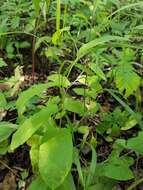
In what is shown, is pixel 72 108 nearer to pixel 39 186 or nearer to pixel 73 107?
pixel 73 107

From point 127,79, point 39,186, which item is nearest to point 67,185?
point 39,186

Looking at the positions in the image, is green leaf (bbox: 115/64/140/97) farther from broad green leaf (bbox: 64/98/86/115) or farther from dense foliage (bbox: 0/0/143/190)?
broad green leaf (bbox: 64/98/86/115)

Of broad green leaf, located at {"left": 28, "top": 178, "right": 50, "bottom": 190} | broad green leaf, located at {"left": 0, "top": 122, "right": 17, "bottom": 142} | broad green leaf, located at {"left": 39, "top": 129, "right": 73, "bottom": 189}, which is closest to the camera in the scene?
broad green leaf, located at {"left": 39, "top": 129, "right": 73, "bottom": 189}

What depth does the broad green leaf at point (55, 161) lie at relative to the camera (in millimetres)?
1138

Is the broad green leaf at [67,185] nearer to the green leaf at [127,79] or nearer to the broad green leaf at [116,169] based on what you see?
the broad green leaf at [116,169]

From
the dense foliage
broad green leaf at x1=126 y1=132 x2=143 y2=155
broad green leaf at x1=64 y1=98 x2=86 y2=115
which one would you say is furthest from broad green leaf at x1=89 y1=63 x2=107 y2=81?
broad green leaf at x1=126 y1=132 x2=143 y2=155

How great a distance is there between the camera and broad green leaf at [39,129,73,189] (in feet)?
3.73

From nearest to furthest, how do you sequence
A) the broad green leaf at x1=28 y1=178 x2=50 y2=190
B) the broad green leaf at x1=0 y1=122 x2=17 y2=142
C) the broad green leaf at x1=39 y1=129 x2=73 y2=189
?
1. the broad green leaf at x1=39 y1=129 x2=73 y2=189
2. the broad green leaf at x1=28 y1=178 x2=50 y2=190
3. the broad green leaf at x1=0 y1=122 x2=17 y2=142

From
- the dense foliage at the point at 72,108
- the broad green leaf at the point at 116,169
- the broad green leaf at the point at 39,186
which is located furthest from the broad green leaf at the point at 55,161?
the broad green leaf at the point at 116,169

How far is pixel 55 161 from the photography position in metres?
1.15

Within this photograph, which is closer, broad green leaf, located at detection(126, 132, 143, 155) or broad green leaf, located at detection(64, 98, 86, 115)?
broad green leaf, located at detection(126, 132, 143, 155)

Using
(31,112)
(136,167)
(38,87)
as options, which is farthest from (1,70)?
(136,167)

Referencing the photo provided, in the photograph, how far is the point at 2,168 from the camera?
5.09 ft

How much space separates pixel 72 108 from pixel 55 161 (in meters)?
0.30
